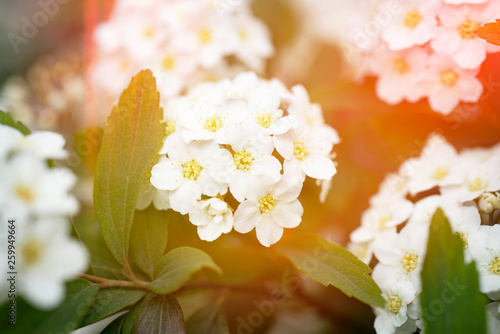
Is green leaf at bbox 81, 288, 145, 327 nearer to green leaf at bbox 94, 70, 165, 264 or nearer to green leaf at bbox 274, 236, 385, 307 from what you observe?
green leaf at bbox 94, 70, 165, 264

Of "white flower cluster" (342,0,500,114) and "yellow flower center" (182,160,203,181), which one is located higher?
"white flower cluster" (342,0,500,114)

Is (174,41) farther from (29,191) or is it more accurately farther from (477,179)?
(477,179)

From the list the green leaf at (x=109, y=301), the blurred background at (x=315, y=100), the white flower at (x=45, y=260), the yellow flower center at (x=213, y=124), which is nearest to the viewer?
the white flower at (x=45, y=260)

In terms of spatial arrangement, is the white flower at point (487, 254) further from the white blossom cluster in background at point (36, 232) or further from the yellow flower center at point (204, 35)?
the yellow flower center at point (204, 35)

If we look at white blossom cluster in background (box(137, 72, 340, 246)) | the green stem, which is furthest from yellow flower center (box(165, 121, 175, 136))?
the green stem

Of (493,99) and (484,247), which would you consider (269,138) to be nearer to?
(484,247)

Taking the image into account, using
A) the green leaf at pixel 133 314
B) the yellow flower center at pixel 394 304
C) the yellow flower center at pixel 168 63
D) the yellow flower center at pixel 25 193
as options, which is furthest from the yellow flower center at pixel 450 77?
the yellow flower center at pixel 25 193
